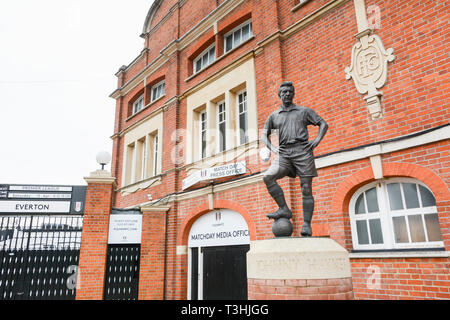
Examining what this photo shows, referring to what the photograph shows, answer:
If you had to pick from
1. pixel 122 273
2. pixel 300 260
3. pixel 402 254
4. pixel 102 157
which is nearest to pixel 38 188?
pixel 102 157

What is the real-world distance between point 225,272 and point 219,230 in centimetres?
114

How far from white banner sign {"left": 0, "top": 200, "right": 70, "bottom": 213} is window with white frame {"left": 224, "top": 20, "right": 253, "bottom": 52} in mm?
6928

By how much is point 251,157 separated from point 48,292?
6135mm

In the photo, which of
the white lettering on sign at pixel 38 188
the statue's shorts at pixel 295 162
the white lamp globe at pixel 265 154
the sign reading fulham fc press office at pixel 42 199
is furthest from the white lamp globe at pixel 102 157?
the statue's shorts at pixel 295 162

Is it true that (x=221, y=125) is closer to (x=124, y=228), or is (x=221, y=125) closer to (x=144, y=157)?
(x=124, y=228)

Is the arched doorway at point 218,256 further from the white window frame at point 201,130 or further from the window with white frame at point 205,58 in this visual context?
the window with white frame at point 205,58

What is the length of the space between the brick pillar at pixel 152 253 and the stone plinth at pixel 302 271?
6257 millimetres

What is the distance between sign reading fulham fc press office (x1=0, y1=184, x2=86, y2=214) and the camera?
8.73 m

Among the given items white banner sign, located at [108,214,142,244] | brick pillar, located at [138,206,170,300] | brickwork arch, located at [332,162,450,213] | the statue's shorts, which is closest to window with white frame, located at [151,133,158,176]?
brick pillar, located at [138,206,170,300]

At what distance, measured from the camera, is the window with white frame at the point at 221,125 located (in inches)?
395

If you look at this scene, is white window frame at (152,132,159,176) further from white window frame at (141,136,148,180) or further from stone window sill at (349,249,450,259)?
stone window sill at (349,249,450,259)

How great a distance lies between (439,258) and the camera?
5043 mm

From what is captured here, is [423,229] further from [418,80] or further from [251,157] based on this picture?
[251,157]
